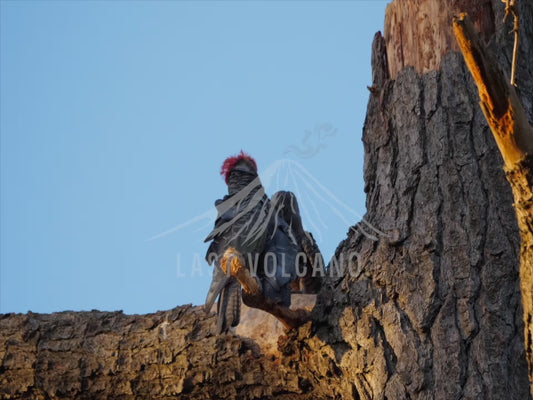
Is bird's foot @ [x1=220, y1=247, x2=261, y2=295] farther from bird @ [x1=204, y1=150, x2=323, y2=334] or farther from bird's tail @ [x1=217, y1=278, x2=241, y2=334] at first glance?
bird's tail @ [x1=217, y1=278, x2=241, y2=334]

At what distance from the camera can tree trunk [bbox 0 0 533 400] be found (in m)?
4.15

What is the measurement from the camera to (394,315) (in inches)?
171

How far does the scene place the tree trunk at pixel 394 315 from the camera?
4.15 m

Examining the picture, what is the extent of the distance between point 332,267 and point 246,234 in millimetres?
674

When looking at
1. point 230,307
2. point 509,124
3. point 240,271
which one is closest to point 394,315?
point 240,271

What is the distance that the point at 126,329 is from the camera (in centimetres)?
539

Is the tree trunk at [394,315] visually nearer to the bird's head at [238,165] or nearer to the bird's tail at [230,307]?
the bird's tail at [230,307]

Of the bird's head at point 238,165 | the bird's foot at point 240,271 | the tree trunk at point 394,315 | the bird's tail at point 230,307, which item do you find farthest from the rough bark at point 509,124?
the bird's head at point 238,165

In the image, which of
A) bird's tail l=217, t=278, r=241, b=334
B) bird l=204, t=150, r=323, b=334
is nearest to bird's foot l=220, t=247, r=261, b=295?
bird l=204, t=150, r=323, b=334

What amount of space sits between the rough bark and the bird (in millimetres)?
1879

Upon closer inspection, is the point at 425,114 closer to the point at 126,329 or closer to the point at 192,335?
the point at 192,335

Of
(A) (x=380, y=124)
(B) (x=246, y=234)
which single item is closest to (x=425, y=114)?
(A) (x=380, y=124)

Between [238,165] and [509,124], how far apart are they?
323 cm

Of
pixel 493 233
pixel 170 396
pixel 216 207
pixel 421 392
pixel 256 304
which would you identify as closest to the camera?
pixel 421 392
